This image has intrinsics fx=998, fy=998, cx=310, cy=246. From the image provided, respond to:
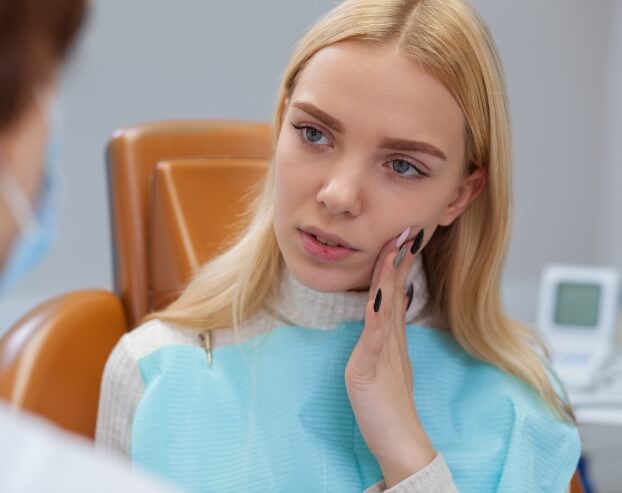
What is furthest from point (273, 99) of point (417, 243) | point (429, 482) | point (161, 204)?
point (429, 482)

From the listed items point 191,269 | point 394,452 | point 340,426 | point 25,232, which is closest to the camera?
point 25,232

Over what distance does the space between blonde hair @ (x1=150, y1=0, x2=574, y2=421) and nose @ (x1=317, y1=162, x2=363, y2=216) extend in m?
0.16

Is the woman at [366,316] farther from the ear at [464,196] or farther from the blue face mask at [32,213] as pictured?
the blue face mask at [32,213]

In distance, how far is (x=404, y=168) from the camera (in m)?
1.24

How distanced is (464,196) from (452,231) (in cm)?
7

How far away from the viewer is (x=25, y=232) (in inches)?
21.3

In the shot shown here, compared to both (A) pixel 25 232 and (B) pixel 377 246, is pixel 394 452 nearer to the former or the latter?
(B) pixel 377 246

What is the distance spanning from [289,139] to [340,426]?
38cm

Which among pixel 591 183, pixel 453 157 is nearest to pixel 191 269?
pixel 453 157

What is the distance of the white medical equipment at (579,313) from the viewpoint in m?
2.37

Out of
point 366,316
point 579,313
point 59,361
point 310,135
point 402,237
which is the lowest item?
point 579,313

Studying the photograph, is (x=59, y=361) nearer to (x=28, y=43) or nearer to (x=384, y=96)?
(x=384, y=96)

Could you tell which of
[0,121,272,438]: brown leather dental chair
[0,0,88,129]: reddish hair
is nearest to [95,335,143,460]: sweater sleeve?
[0,121,272,438]: brown leather dental chair

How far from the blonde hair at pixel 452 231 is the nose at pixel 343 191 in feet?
0.51
